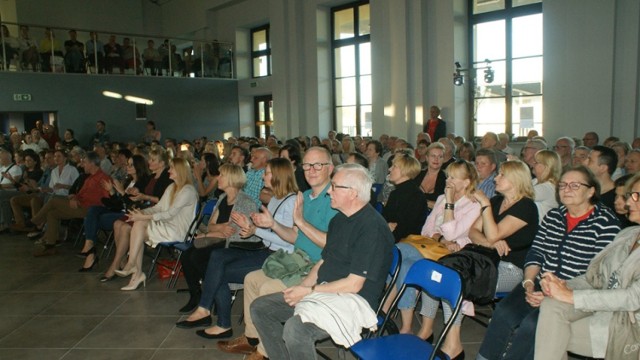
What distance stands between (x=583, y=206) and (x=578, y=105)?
7.04m

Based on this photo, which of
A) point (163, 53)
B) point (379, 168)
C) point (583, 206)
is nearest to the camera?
point (583, 206)

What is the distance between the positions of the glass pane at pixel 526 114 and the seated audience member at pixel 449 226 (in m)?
7.60

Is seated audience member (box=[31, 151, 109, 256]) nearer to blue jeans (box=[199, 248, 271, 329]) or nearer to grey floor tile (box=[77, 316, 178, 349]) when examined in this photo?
grey floor tile (box=[77, 316, 178, 349])

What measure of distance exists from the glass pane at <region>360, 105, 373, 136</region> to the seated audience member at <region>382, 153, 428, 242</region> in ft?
33.0

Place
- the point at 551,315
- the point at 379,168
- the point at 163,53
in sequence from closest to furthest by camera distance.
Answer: the point at 551,315, the point at 379,168, the point at 163,53

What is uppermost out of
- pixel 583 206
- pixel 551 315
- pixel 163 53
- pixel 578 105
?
pixel 163 53

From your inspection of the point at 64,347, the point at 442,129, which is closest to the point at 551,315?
the point at 64,347

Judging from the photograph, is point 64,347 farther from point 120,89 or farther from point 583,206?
point 120,89

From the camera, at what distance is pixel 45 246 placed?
6.80 m

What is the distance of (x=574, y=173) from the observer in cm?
304

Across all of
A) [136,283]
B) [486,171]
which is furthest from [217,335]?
[486,171]

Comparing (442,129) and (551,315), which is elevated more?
(442,129)

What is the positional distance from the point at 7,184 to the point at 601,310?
29.3 feet

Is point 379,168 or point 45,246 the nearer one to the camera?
point 45,246
